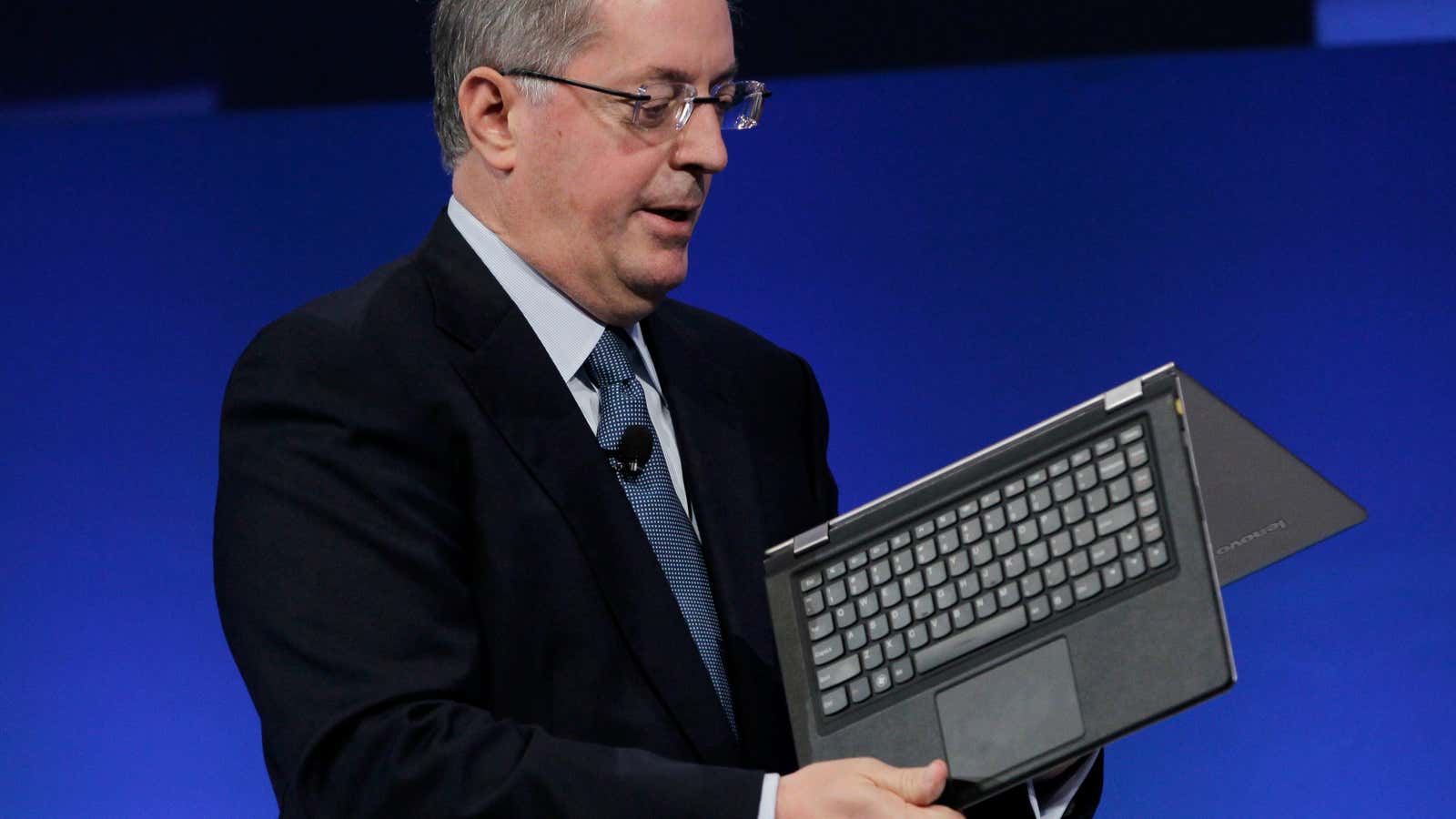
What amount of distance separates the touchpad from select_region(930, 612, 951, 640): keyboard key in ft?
0.12

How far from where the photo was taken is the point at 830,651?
1.19 m

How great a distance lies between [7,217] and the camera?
97.3 inches

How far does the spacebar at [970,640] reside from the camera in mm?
1146

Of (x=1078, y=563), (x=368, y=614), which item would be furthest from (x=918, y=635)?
(x=368, y=614)

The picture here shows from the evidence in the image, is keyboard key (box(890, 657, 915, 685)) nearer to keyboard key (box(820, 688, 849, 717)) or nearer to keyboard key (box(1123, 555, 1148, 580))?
keyboard key (box(820, 688, 849, 717))

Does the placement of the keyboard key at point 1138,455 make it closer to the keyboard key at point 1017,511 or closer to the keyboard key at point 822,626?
the keyboard key at point 1017,511

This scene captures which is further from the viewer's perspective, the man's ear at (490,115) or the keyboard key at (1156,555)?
the man's ear at (490,115)

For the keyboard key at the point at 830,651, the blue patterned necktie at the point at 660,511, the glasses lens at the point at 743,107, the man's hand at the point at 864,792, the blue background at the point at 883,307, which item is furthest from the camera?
the blue background at the point at 883,307

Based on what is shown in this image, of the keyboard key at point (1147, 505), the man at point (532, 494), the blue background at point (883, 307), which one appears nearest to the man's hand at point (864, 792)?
the man at point (532, 494)

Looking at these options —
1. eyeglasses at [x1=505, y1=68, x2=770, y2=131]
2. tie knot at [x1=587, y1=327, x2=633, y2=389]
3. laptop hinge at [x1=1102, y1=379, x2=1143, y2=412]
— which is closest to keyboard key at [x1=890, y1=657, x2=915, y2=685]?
laptop hinge at [x1=1102, y1=379, x2=1143, y2=412]

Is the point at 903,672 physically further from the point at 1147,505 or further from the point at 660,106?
the point at 660,106

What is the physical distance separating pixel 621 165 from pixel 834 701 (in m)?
0.46

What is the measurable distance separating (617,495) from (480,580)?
0.42 ft

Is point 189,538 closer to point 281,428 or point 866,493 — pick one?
point 866,493
